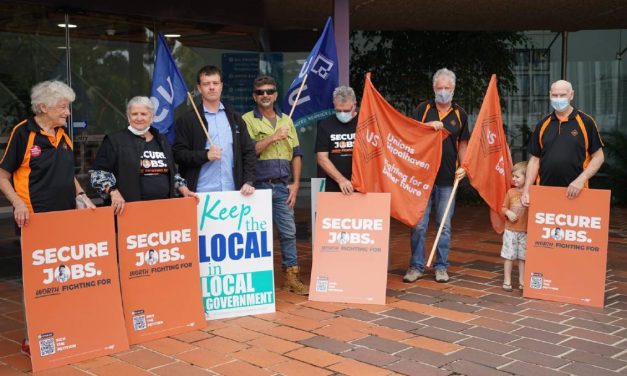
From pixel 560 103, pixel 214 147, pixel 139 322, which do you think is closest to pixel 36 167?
pixel 139 322

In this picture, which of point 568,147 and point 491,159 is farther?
point 491,159

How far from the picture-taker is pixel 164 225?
479 centimetres

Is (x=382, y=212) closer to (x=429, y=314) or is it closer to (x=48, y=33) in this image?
(x=429, y=314)

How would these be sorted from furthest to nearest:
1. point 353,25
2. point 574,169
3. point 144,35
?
point 353,25, point 144,35, point 574,169

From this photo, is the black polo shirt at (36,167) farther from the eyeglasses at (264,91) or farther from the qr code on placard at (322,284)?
the qr code on placard at (322,284)

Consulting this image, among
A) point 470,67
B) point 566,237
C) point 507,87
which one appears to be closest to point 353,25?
point 470,67

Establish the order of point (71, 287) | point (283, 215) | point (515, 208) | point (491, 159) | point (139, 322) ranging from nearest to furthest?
point (71, 287)
point (139, 322)
point (283, 215)
point (515, 208)
point (491, 159)

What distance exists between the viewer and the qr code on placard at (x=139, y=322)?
4648 mm

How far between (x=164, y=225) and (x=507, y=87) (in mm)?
10148

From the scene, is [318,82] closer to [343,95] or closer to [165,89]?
[343,95]

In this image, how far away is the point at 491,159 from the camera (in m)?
6.27

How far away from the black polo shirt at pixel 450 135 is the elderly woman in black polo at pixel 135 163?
2.49 meters

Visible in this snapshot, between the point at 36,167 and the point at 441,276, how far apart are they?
3627 millimetres

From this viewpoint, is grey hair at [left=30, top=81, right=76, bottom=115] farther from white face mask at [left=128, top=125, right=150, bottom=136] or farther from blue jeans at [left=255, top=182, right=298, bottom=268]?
blue jeans at [left=255, top=182, right=298, bottom=268]
